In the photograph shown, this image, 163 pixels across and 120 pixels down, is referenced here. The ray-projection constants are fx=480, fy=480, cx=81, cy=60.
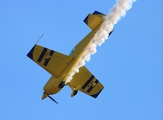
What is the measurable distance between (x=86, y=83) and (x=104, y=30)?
26.8 feet

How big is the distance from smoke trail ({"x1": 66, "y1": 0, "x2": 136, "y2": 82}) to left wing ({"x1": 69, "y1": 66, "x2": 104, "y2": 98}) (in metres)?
2.61

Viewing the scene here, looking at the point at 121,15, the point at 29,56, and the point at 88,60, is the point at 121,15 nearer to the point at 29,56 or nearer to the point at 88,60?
the point at 88,60

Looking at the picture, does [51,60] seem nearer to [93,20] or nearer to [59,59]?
[59,59]

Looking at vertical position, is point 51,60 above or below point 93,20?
below

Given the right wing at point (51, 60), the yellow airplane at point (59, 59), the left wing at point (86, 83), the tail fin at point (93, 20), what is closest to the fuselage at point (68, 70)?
the yellow airplane at point (59, 59)

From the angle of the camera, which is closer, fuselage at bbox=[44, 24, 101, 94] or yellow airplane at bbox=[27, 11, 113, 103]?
yellow airplane at bbox=[27, 11, 113, 103]

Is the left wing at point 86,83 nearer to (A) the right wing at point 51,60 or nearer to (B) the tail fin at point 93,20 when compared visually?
(A) the right wing at point 51,60

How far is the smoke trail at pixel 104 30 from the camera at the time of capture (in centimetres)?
4160

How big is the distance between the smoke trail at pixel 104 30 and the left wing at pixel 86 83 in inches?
103

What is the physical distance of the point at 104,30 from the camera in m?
44.9

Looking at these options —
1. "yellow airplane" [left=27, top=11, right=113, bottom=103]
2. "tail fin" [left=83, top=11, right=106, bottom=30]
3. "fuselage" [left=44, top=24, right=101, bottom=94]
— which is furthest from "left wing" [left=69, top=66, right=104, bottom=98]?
"tail fin" [left=83, top=11, right=106, bottom=30]

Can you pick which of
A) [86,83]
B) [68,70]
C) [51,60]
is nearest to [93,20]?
[68,70]

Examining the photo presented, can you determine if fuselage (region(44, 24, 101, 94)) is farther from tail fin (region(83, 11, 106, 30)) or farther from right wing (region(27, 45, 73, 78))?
tail fin (region(83, 11, 106, 30))

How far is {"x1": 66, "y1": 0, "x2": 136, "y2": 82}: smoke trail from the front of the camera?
41.6 m
